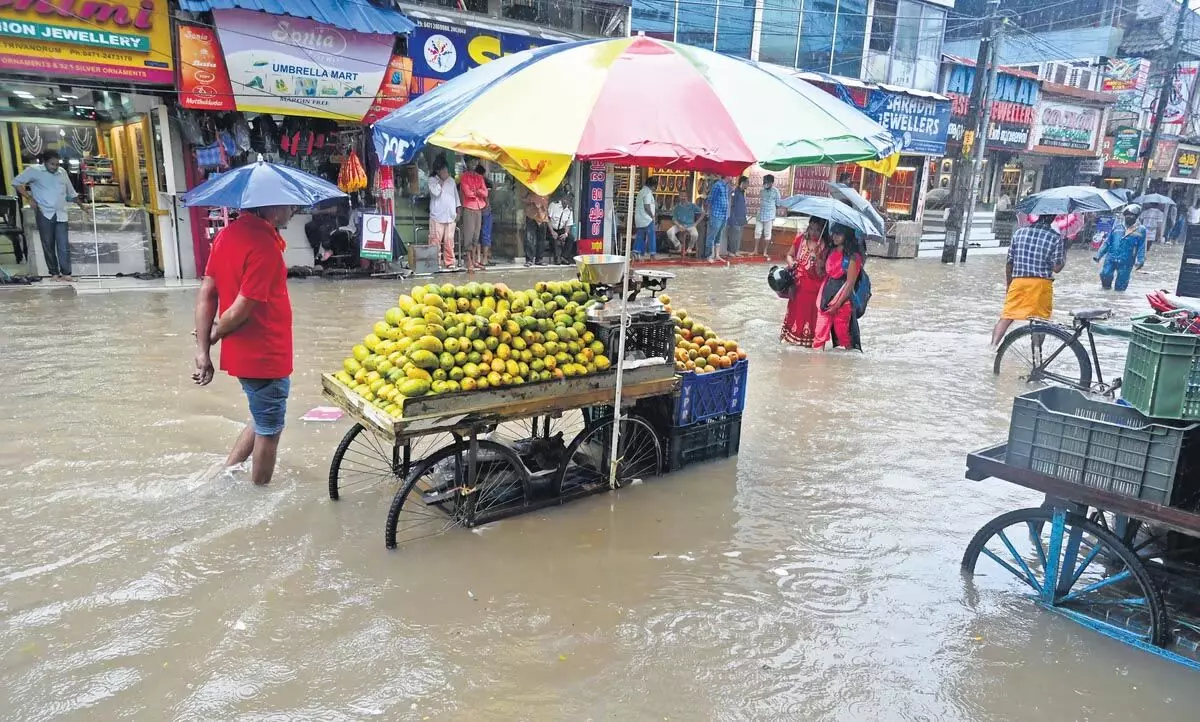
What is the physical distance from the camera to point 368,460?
18.7ft

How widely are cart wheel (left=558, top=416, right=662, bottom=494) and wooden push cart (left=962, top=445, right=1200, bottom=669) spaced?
6.97ft

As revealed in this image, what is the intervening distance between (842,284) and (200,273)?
987 centimetres

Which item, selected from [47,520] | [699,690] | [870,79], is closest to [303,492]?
[47,520]

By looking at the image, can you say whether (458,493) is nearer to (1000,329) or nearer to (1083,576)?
(1083,576)

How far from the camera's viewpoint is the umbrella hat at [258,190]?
14.6ft

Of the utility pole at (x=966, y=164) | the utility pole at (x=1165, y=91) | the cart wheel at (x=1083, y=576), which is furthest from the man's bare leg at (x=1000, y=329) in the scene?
the utility pole at (x=1165, y=91)

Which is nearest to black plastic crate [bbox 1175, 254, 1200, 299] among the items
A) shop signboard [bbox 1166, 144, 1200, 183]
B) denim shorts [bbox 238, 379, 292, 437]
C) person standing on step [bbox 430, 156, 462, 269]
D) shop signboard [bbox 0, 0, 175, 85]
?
denim shorts [bbox 238, 379, 292, 437]

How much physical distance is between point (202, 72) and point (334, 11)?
2193 millimetres

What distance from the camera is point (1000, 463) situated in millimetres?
3920

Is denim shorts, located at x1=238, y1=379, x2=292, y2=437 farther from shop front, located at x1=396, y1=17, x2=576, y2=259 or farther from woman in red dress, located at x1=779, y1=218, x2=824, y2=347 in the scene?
shop front, located at x1=396, y1=17, x2=576, y2=259

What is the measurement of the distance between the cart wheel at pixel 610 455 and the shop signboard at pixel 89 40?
937 centimetres

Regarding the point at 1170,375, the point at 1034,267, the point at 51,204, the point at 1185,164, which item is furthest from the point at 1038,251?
the point at 1185,164

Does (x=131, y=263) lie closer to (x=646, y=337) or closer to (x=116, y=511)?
(x=116, y=511)

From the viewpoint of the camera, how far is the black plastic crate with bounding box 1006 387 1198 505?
137 inches
